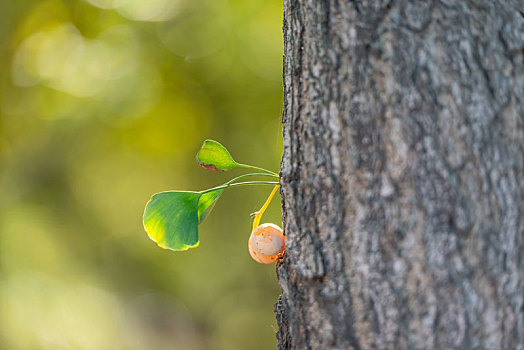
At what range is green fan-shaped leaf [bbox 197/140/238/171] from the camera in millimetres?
617

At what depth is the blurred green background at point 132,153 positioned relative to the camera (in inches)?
115

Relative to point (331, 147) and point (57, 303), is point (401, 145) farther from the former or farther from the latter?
point (57, 303)

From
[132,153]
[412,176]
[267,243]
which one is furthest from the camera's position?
[132,153]

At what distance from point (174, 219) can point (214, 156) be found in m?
0.10

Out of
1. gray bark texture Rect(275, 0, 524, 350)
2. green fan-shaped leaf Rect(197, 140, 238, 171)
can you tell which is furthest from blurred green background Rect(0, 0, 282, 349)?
gray bark texture Rect(275, 0, 524, 350)

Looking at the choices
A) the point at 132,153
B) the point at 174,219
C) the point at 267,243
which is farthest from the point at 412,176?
the point at 132,153

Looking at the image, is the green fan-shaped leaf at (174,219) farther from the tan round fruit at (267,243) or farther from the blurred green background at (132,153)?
the blurred green background at (132,153)

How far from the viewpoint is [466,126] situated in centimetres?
43

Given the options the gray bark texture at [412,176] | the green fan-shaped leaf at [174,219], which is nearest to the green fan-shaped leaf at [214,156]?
the green fan-shaped leaf at [174,219]

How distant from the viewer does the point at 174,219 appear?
1.94ft

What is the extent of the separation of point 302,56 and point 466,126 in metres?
0.18

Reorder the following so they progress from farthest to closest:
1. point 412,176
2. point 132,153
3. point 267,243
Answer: point 132,153 < point 267,243 < point 412,176

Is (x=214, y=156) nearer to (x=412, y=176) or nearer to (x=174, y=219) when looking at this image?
(x=174, y=219)

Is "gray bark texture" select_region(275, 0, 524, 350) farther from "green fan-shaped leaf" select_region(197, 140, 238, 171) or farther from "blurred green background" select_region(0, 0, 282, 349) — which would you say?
"blurred green background" select_region(0, 0, 282, 349)
